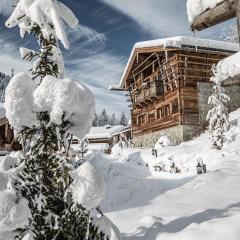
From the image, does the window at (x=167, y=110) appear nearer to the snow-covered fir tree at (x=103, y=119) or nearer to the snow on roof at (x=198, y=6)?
the snow on roof at (x=198, y=6)

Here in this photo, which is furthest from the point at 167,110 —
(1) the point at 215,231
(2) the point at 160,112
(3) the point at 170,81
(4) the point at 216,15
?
(4) the point at 216,15

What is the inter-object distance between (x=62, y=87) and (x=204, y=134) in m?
19.3

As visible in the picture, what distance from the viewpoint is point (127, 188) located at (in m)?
9.47

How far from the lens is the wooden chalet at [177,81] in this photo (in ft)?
78.3

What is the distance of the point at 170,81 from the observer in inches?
982

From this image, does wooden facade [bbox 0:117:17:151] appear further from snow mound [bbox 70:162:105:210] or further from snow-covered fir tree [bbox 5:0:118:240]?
snow mound [bbox 70:162:105:210]

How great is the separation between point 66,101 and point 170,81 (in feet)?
71.2

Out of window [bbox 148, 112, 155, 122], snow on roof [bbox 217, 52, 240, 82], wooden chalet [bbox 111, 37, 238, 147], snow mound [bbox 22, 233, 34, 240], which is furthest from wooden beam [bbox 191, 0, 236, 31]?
window [bbox 148, 112, 155, 122]

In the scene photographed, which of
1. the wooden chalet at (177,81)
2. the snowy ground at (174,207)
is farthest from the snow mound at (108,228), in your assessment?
the wooden chalet at (177,81)

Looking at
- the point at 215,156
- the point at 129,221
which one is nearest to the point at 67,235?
the point at 129,221

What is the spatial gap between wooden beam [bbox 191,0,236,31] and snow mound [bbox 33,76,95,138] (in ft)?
4.31

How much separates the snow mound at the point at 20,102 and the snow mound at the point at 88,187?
780mm

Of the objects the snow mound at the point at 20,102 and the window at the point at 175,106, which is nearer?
the snow mound at the point at 20,102

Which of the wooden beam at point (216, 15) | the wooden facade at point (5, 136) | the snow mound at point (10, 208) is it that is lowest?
the snow mound at point (10, 208)
